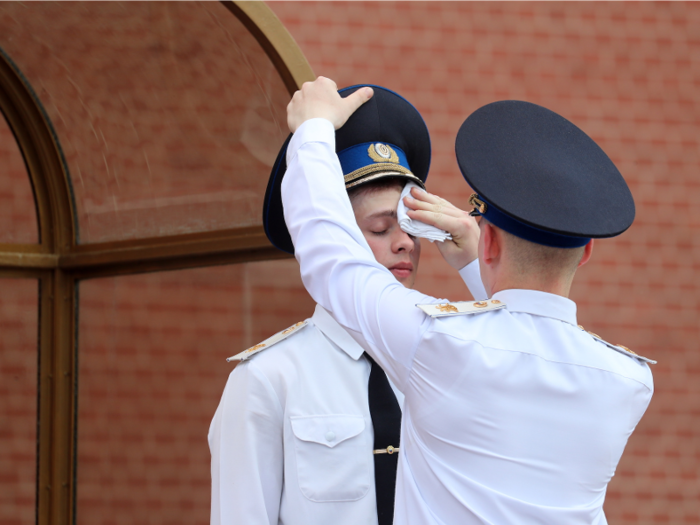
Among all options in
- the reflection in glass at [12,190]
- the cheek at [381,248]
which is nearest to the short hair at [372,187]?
the cheek at [381,248]

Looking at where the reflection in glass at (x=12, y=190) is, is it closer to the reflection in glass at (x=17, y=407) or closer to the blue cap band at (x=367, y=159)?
the reflection in glass at (x=17, y=407)

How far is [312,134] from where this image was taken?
138 cm

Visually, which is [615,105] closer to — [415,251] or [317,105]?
[415,251]

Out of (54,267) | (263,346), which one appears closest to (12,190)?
(54,267)

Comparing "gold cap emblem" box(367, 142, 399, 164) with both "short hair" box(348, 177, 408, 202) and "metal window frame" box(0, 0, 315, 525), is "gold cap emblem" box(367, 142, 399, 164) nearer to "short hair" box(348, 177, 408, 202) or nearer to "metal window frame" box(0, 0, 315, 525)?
"short hair" box(348, 177, 408, 202)

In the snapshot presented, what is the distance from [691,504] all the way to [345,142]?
2.56 metres

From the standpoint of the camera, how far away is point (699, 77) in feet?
11.6

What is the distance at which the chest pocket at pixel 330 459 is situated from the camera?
1507mm

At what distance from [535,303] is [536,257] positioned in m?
0.08

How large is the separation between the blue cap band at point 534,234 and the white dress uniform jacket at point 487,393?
0.09m

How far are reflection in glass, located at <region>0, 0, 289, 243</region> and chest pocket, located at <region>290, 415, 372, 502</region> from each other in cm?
87

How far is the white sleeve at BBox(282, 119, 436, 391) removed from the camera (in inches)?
46.4

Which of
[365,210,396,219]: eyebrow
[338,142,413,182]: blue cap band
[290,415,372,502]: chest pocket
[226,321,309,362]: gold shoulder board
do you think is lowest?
[290,415,372,502]: chest pocket

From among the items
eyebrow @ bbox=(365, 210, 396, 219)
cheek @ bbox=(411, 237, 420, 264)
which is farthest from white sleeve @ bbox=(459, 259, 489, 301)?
eyebrow @ bbox=(365, 210, 396, 219)
